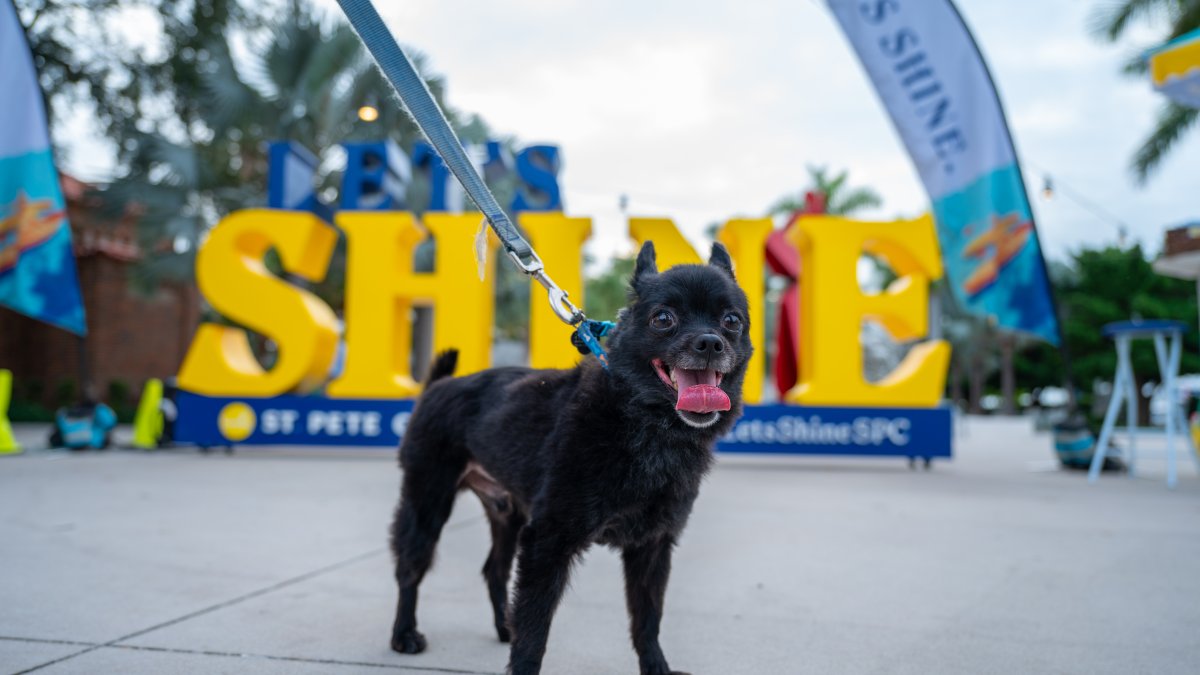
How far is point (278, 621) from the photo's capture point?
3018 millimetres

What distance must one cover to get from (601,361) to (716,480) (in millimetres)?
6003

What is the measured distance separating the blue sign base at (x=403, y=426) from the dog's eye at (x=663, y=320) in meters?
7.56

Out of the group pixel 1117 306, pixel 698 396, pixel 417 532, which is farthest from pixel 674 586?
pixel 1117 306

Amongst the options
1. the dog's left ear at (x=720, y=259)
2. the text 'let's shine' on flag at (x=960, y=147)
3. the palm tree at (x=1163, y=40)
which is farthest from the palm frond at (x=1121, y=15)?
the dog's left ear at (x=720, y=259)

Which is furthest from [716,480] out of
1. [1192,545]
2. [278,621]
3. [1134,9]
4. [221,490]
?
[1134,9]

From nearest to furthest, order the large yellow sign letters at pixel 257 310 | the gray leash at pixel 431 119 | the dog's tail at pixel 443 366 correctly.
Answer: the gray leash at pixel 431 119
the dog's tail at pixel 443 366
the large yellow sign letters at pixel 257 310

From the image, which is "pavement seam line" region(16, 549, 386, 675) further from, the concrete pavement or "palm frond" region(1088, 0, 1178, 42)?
"palm frond" region(1088, 0, 1178, 42)

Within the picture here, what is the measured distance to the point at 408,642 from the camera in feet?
8.88

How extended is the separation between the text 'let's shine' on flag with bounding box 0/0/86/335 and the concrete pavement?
2.61 meters

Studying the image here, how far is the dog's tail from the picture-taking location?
3.20m

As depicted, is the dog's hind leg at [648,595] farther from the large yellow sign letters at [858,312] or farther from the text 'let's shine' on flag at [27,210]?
the text 'let's shine' on flag at [27,210]

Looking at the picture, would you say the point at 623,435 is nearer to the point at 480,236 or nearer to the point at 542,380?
the point at 542,380

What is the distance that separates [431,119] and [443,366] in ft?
3.78

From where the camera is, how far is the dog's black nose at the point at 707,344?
6.59 ft
